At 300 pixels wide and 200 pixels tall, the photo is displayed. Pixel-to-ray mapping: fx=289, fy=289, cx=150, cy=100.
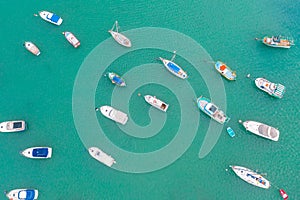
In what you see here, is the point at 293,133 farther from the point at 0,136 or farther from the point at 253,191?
the point at 0,136

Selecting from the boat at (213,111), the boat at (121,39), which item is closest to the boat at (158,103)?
the boat at (213,111)

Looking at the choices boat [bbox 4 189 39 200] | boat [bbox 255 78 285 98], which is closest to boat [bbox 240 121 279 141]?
boat [bbox 255 78 285 98]

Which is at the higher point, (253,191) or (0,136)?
(0,136)

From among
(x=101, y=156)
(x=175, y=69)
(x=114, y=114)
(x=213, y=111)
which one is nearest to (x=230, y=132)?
(x=213, y=111)

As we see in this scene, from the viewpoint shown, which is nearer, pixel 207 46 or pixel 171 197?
pixel 171 197

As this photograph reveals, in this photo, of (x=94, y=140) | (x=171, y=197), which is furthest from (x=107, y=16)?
(x=171, y=197)

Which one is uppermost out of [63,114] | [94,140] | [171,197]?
[63,114]

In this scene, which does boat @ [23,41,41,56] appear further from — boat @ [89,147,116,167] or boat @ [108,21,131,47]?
boat @ [89,147,116,167]
